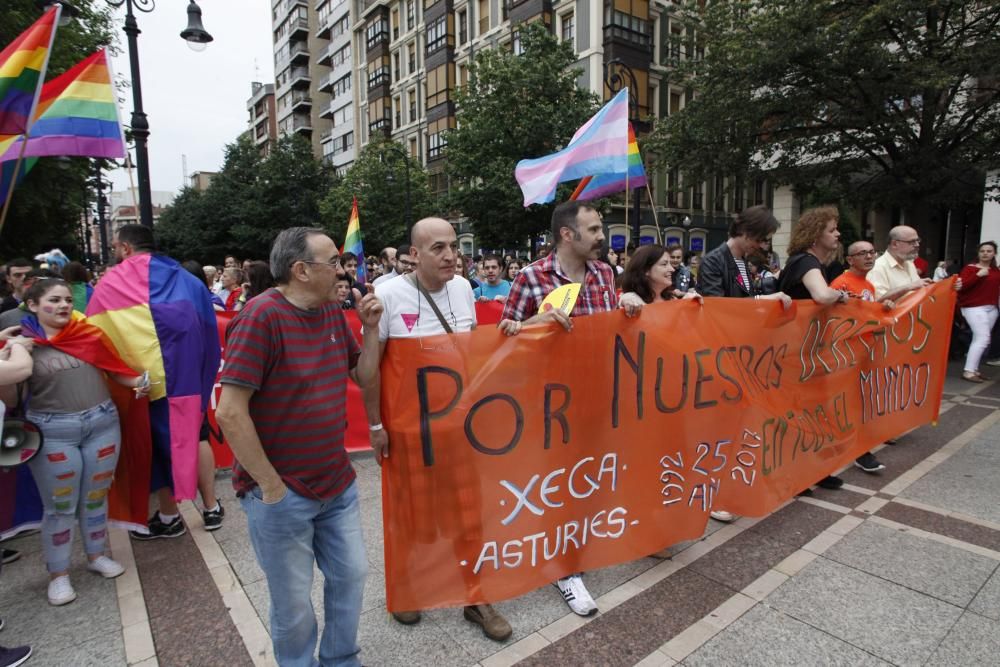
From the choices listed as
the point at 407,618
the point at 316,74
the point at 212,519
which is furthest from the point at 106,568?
the point at 316,74

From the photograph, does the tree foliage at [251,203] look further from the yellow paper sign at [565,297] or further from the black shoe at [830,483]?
the yellow paper sign at [565,297]

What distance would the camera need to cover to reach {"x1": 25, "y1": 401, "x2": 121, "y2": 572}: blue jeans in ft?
10.2

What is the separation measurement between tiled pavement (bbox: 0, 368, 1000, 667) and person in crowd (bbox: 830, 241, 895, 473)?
702 mm

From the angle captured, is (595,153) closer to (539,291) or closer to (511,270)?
(539,291)

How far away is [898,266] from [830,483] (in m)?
2.36

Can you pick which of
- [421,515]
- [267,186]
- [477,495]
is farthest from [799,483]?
[267,186]

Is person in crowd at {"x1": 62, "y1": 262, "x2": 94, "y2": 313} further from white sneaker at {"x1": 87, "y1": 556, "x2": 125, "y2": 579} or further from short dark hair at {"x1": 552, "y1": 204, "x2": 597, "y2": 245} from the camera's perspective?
short dark hair at {"x1": 552, "y1": 204, "x2": 597, "y2": 245}

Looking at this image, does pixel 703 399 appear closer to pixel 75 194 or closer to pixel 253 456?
pixel 253 456

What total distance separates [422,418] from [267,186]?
39.9 metres

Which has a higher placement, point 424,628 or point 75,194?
point 75,194

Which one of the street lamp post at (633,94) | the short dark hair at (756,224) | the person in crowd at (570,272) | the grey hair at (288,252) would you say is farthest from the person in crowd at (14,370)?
the street lamp post at (633,94)

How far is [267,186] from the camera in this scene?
38.3 m

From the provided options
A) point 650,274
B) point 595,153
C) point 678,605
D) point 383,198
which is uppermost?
point 383,198

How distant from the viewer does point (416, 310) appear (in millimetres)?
2797
